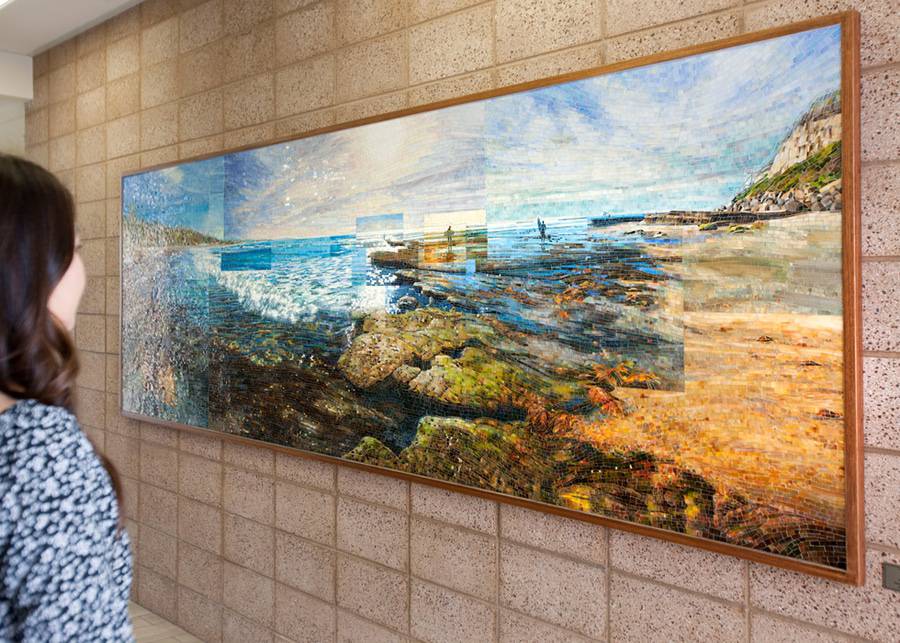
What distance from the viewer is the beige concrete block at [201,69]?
311cm

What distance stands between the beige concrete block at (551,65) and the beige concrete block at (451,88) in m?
0.05

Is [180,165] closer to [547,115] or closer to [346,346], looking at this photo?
[346,346]

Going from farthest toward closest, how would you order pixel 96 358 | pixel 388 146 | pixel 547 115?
pixel 96 358 < pixel 388 146 < pixel 547 115

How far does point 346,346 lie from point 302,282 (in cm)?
34

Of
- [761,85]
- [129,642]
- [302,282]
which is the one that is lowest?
[129,642]

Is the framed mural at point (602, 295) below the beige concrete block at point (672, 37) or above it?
below

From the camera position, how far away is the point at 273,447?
277cm

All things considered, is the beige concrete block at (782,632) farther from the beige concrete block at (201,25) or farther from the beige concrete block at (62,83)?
the beige concrete block at (62,83)

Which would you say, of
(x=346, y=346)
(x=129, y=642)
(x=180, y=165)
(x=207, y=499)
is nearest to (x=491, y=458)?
(x=346, y=346)

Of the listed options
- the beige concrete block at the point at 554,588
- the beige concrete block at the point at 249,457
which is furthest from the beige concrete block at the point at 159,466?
the beige concrete block at the point at 554,588

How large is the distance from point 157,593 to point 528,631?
2191 millimetres

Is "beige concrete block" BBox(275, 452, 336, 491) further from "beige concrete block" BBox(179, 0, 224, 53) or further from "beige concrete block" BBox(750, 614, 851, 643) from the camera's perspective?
"beige concrete block" BBox(179, 0, 224, 53)

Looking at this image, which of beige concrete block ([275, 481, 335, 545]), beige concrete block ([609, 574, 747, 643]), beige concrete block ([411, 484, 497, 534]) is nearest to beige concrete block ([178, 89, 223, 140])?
beige concrete block ([275, 481, 335, 545])

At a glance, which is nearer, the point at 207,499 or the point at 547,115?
the point at 547,115
